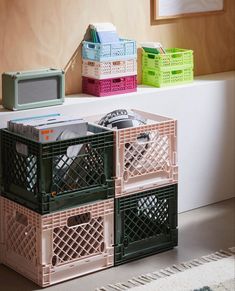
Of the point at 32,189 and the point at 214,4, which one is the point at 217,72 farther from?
the point at 32,189

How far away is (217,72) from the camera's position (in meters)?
4.36

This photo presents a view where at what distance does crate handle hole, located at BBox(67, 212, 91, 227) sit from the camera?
3398mm

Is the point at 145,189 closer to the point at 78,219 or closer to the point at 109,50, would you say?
the point at 78,219

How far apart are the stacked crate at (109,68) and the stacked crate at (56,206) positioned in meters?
0.37

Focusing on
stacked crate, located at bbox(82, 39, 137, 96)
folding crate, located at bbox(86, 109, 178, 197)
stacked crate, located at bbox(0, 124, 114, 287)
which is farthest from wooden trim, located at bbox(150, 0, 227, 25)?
stacked crate, located at bbox(0, 124, 114, 287)

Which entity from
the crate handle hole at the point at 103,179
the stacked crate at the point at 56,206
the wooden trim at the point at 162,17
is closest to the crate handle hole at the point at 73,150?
the stacked crate at the point at 56,206

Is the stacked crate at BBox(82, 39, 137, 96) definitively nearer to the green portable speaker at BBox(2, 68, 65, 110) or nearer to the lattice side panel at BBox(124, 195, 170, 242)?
the green portable speaker at BBox(2, 68, 65, 110)

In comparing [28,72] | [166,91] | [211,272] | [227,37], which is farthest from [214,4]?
[211,272]

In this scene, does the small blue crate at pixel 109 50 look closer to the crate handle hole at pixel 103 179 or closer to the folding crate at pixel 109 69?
the folding crate at pixel 109 69

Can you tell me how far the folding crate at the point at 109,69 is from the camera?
12.3 feet

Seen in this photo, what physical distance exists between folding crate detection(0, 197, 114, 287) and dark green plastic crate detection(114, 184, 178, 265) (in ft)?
0.17

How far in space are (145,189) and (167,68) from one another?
0.74 meters

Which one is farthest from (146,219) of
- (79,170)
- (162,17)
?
(162,17)

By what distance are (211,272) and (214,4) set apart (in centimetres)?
155
